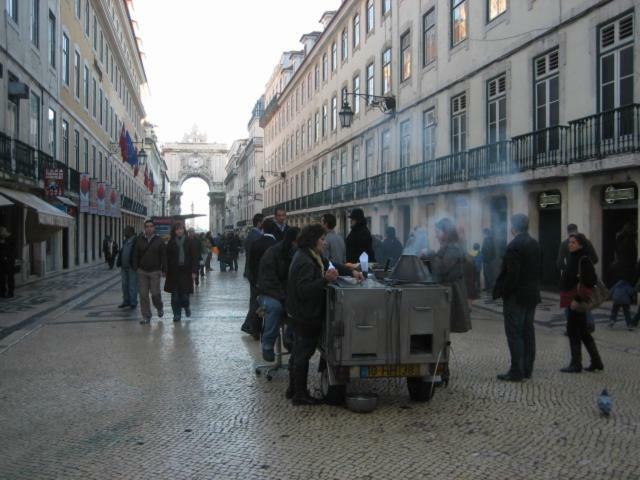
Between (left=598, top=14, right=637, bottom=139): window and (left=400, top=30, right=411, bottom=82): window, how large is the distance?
443 inches

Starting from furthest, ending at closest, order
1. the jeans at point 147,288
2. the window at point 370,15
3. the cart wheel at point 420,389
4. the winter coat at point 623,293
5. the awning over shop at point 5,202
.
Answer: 1. the window at point 370,15
2. the awning over shop at point 5,202
3. the jeans at point 147,288
4. the winter coat at point 623,293
5. the cart wheel at point 420,389

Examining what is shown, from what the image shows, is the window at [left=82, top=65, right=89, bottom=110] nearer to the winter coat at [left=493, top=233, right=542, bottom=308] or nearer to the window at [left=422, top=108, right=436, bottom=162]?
the window at [left=422, top=108, right=436, bottom=162]

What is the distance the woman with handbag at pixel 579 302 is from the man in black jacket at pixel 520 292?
0.60 m

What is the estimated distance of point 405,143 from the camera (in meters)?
24.6

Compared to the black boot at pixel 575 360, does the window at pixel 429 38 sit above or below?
above

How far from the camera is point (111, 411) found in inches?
201

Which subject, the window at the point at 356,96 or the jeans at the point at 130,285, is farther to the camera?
the window at the point at 356,96

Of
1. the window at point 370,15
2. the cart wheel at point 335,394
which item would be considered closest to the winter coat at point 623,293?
the cart wheel at point 335,394

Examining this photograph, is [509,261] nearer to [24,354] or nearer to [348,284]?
[348,284]

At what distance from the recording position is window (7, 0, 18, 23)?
17.7 m

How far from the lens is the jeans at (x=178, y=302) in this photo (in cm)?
1034

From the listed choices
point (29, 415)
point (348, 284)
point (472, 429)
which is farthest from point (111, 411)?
point (472, 429)

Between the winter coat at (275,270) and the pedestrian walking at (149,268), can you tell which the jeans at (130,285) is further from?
the winter coat at (275,270)

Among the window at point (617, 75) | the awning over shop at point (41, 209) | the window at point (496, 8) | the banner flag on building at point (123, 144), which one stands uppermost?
the window at point (496, 8)
